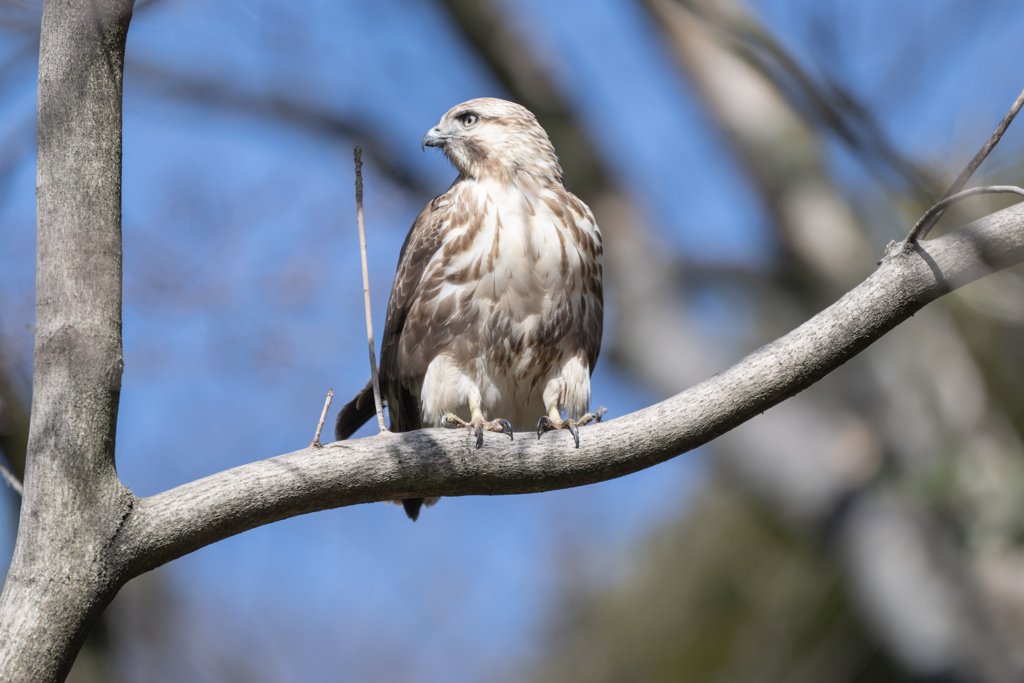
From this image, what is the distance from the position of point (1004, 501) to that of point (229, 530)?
5.24 meters

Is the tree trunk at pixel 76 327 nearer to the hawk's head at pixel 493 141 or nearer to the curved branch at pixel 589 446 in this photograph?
the curved branch at pixel 589 446

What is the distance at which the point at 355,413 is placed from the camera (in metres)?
3.39

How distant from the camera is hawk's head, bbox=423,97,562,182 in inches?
150

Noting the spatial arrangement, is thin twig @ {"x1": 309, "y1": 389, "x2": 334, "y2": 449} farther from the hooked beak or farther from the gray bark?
the hooked beak

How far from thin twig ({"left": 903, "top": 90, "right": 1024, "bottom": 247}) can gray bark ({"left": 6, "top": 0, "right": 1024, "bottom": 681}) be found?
0.22 ft

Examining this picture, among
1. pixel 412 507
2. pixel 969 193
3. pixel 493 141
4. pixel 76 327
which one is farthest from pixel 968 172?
pixel 412 507

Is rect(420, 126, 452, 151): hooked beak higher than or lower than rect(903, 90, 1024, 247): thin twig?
higher

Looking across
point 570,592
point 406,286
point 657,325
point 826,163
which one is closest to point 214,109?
point 657,325

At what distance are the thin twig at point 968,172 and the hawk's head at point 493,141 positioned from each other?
1911 mm

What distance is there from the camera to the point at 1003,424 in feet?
20.3

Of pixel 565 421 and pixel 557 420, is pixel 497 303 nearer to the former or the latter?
pixel 557 420

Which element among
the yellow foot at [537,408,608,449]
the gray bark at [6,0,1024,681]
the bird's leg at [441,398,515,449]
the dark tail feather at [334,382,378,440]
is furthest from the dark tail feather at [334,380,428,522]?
the gray bark at [6,0,1024,681]

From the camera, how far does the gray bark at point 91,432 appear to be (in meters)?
1.86

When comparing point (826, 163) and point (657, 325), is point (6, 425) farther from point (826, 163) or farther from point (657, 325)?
point (826, 163)
